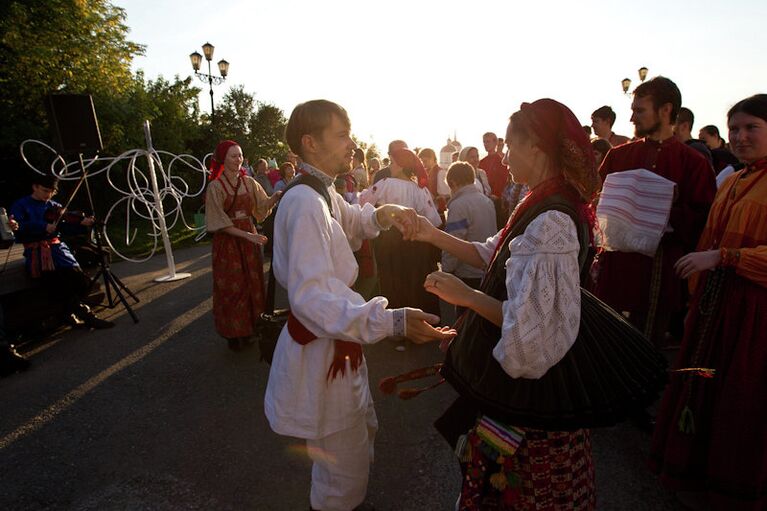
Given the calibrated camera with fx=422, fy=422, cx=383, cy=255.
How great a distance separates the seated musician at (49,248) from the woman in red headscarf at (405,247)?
4.20 meters

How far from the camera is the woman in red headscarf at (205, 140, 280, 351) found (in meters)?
4.71

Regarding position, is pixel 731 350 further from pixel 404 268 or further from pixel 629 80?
pixel 629 80

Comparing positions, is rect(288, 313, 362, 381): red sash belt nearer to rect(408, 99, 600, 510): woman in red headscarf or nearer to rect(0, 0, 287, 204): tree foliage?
rect(408, 99, 600, 510): woman in red headscarf

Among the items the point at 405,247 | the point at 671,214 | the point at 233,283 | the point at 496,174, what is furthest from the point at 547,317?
the point at 496,174

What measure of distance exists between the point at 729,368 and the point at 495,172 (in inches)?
251

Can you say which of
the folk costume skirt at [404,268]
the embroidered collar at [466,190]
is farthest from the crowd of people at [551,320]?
the folk costume skirt at [404,268]

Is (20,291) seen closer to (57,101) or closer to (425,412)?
Answer: (57,101)

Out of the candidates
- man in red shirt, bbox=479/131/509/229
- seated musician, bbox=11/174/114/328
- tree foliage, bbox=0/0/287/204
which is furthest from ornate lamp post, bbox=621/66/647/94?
seated musician, bbox=11/174/114/328

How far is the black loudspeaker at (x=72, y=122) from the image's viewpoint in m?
6.10

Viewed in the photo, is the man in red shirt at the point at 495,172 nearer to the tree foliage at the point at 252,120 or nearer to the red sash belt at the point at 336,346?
the red sash belt at the point at 336,346

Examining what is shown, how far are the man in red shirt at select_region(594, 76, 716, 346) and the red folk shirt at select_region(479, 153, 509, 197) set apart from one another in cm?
499

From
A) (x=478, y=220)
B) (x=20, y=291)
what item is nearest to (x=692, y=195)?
(x=478, y=220)

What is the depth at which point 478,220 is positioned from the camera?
4602 mm

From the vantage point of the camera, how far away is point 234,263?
4.90 meters
